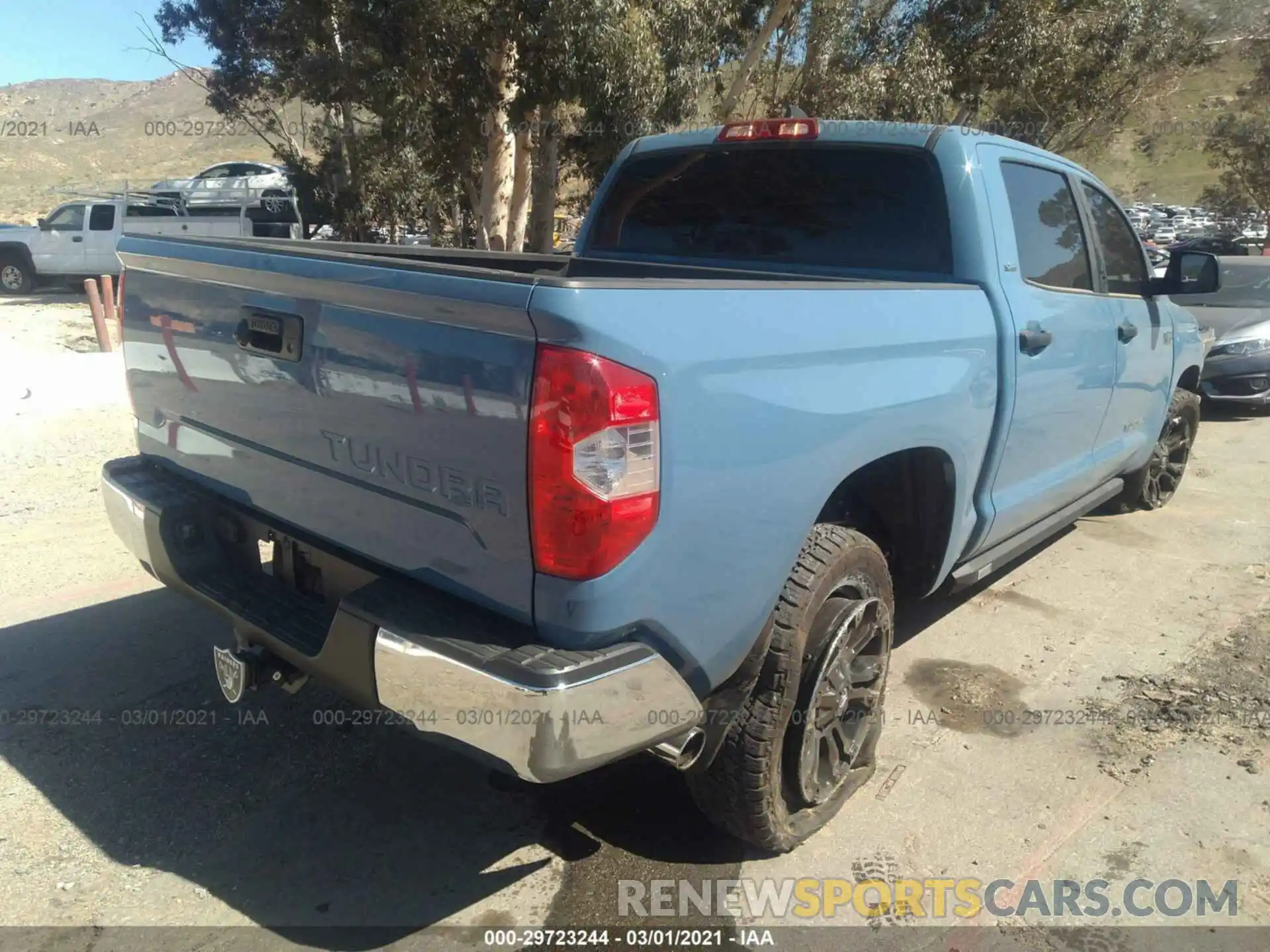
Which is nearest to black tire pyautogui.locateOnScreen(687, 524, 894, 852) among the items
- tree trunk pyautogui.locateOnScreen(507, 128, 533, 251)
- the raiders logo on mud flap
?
the raiders logo on mud flap

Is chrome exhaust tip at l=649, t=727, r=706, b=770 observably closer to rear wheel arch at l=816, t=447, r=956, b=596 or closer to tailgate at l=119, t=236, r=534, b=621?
tailgate at l=119, t=236, r=534, b=621

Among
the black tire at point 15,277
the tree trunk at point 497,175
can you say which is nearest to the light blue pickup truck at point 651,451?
the tree trunk at point 497,175

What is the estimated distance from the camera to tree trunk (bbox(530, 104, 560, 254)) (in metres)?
15.2

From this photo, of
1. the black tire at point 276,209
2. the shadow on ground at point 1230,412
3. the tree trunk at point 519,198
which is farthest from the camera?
the black tire at point 276,209

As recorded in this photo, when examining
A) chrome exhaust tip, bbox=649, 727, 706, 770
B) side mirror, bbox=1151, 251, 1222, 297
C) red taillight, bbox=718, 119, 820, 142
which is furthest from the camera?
side mirror, bbox=1151, 251, 1222, 297

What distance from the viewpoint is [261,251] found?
8.56 feet

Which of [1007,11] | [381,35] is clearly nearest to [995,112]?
[1007,11]

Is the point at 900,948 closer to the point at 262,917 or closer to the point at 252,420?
the point at 262,917

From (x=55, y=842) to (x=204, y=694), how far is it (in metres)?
0.85

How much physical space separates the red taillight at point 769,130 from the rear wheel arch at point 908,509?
146 cm

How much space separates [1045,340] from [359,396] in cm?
252

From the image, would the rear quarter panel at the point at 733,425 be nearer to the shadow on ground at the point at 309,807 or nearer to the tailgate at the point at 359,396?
the tailgate at the point at 359,396

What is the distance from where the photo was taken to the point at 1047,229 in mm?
3920

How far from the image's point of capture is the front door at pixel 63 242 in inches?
750
